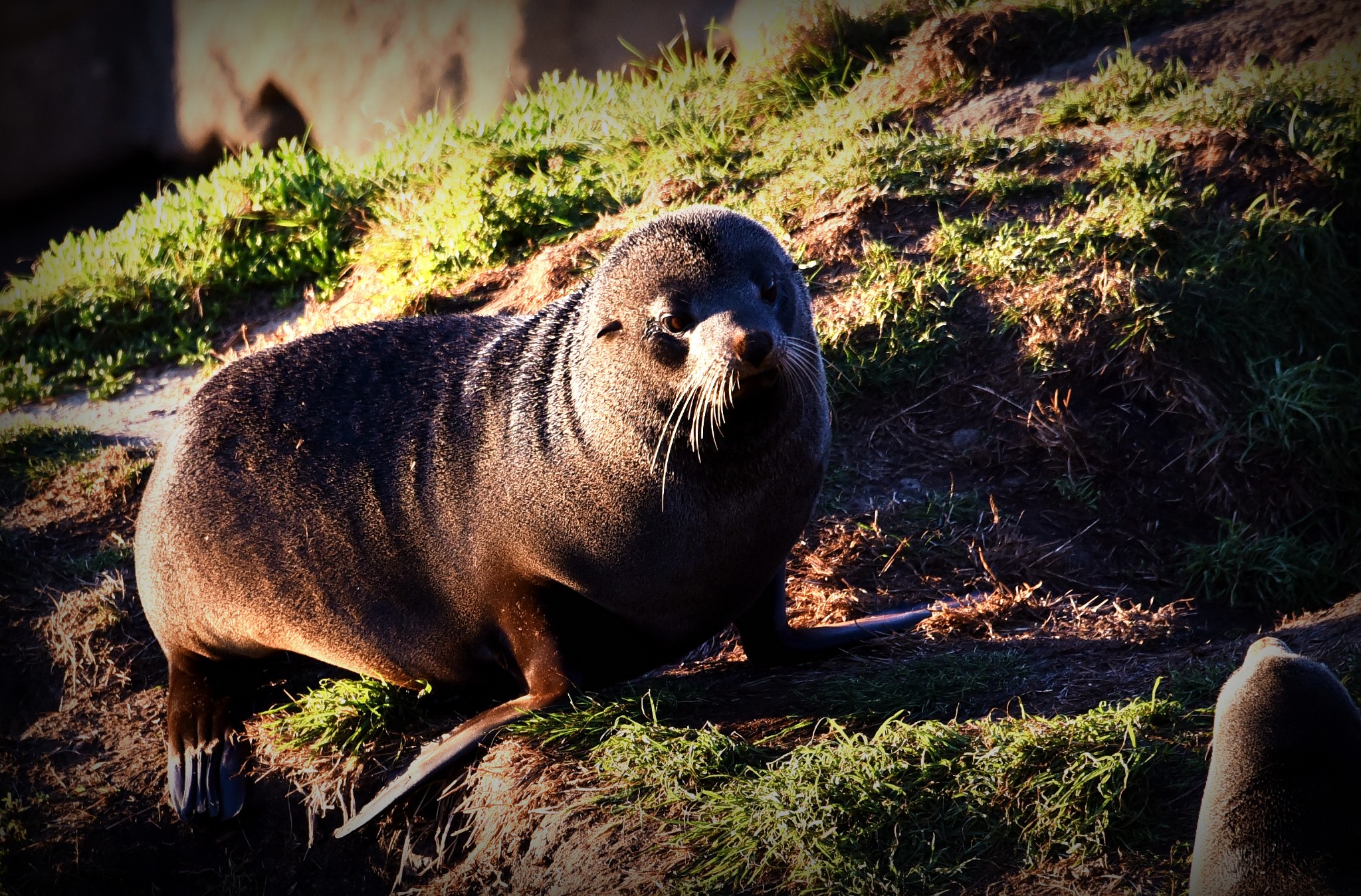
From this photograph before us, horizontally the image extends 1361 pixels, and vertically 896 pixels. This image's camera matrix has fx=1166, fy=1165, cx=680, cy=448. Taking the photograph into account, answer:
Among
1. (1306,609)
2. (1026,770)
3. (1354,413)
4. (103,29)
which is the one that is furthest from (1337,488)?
(103,29)

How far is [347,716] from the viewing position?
12.6ft

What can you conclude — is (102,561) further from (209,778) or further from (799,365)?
(799,365)

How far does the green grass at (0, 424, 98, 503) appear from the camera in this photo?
557cm

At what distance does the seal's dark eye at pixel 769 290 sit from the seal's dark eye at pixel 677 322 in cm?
23

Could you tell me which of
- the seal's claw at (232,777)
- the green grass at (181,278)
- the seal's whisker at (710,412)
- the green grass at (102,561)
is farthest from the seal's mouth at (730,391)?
the green grass at (181,278)

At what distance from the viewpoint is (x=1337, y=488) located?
180 inches

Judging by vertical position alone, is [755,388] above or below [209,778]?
above

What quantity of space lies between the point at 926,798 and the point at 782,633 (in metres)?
1.17

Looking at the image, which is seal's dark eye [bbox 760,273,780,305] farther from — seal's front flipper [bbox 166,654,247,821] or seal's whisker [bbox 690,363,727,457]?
seal's front flipper [bbox 166,654,247,821]

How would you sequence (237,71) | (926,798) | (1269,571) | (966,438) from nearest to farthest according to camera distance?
(926,798), (1269,571), (966,438), (237,71)

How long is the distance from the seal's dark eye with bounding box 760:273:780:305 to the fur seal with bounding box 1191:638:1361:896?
5.18 feet

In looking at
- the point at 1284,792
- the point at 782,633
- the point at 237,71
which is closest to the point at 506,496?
the point at 782,633

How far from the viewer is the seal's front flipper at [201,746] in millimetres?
3781

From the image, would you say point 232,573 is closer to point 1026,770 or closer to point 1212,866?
point 1026,770
